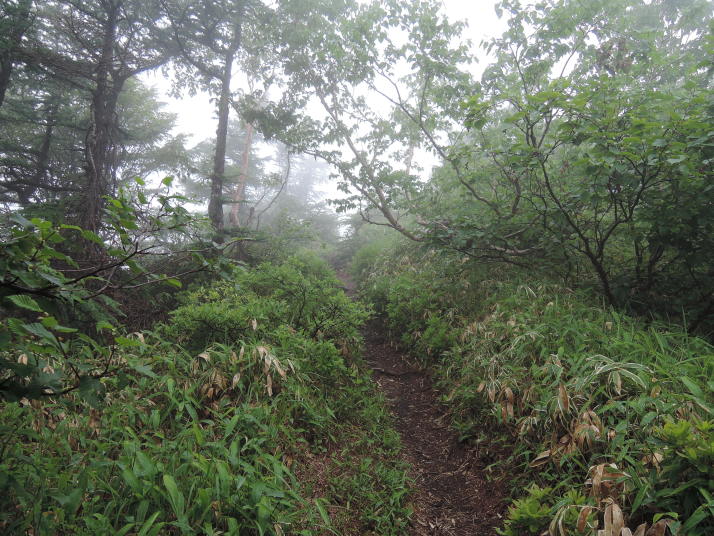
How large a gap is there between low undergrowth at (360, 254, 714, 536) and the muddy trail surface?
25cm

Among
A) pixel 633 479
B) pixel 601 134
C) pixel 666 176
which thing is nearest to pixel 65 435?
pixel 633 479

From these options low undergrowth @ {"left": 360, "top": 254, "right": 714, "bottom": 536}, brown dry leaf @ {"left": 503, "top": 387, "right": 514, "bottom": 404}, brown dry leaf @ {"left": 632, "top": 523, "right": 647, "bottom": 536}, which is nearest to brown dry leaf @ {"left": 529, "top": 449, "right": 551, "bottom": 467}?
low undergrowth @ {"left": 360, "top": 254, "right": 714, "bottom": 536}

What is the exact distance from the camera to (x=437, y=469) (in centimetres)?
378

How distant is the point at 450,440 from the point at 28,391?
13.2 ft

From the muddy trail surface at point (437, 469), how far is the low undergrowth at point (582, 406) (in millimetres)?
247

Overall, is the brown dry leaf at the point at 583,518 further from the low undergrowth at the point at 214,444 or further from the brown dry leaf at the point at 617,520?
the low undergrowth at the point at 214,444

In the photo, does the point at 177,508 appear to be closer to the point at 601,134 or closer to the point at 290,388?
the point at 290,388

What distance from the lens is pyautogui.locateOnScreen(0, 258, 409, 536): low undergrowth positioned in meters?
2.21

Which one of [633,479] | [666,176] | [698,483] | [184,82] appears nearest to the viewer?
[698,483]

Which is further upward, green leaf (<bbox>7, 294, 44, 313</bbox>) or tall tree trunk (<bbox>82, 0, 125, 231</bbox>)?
tall tree trunk (<bbox>82, 0, 125, 231</bbox>)

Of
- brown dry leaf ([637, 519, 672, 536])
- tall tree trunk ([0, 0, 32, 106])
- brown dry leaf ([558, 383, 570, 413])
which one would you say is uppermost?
tall tree trunk ([0, 0, 32, 106])

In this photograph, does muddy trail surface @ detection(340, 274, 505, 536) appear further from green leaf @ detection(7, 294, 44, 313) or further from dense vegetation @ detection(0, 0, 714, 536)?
green leaf @ detection(7, 294, 44, 313)

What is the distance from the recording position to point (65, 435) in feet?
9.18

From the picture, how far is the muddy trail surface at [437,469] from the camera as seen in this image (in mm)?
3092
